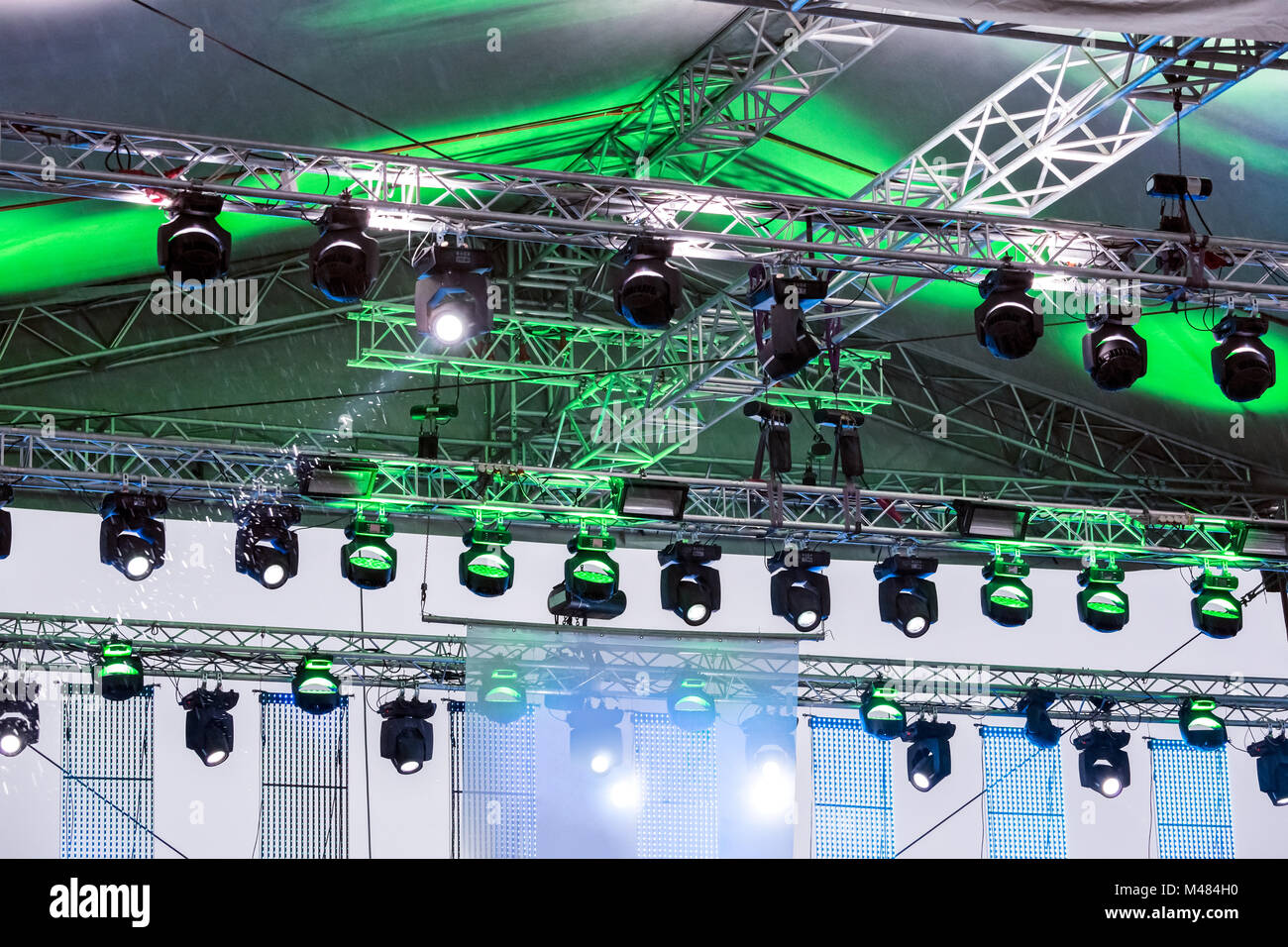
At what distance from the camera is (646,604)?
12562mm

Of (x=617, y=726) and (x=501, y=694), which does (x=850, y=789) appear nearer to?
(x=617, y=726)

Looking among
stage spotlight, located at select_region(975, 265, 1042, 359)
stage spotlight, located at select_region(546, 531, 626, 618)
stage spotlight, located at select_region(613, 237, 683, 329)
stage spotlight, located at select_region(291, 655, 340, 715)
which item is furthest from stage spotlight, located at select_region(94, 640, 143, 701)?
stage spotlight, located at select_region(975, 265, 1042, 359)

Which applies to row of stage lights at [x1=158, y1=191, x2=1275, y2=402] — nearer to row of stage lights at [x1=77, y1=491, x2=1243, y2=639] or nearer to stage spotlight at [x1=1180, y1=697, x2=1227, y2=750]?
row of stage lights at [x1=77, y1=491, x2=1243, y2=639]

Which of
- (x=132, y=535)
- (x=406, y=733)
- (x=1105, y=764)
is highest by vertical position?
(x=132, y=535)

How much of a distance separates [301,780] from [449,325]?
213 inches

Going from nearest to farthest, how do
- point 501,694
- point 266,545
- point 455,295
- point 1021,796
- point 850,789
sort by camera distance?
point 455,295, point 501,694, point 266,545, point 850,789, point 1021,796

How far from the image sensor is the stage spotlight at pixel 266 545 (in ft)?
31.5

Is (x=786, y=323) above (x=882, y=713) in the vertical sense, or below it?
above

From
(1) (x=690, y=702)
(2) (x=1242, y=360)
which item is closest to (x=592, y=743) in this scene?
(1) (x=690, y=702)

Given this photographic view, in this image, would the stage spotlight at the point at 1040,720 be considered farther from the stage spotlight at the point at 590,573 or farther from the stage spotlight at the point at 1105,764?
the stage spotlight at the point at 590,573

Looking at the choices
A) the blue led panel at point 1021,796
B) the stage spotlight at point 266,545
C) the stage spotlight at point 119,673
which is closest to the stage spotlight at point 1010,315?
the stage spotlight at point 266,545

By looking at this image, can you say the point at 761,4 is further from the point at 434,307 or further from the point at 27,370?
the point at 27,370

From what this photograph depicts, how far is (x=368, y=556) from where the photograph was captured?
9641mm
